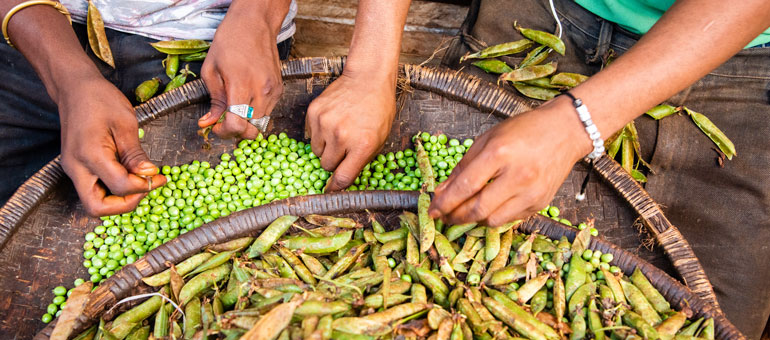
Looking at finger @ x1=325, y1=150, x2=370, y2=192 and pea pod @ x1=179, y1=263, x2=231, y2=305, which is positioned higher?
finger @ x1=325, y1=150, x2=370, y2=192

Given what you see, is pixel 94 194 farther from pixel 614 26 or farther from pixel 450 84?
pixel 614 26

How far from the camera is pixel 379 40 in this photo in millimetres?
1781

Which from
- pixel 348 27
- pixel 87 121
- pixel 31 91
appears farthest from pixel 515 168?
pixel 348 27

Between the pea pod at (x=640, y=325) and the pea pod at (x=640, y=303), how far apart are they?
0.03 metres

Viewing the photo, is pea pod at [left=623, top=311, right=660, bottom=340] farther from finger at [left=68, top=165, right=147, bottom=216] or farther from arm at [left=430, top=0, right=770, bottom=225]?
finger at [left=68, top=165, right=147, bottom=216]

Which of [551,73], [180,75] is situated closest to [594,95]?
[551,73]

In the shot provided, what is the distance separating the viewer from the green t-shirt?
1977 millimetres

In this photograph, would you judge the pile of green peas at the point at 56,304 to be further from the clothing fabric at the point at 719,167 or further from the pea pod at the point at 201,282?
the clothing fabric at the point at 719,167

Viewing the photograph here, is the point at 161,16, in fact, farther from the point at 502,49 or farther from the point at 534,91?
the point at 534,91

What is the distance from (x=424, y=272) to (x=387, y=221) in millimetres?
297

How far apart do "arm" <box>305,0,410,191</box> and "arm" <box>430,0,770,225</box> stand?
44 cm

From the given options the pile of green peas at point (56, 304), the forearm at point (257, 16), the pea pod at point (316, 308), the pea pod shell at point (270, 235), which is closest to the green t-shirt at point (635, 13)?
the forearm at point (257, 16)

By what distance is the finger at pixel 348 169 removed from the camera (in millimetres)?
1680

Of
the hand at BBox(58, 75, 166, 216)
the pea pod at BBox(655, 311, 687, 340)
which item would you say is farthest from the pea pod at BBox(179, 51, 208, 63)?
the pea pod at BBox(655, 311, 687, 340)
